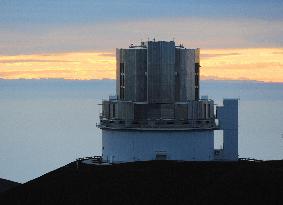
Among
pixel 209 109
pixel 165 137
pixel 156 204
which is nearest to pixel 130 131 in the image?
pixel 165 137

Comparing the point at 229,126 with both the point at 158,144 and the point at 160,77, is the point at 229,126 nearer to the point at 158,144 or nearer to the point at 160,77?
the point at 158,144

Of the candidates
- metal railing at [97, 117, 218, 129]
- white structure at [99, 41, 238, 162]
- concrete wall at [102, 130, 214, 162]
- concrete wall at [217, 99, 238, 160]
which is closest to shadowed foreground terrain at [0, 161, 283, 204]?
concrete wall at [102, 130, 214, 162]

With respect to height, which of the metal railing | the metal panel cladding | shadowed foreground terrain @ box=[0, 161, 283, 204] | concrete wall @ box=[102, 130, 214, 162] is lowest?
shadowed foreground terrain @ box=[0, 161, 283, 204]

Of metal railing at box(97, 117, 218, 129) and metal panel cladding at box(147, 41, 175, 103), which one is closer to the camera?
metal railing at box(97, 117, 218, 129)

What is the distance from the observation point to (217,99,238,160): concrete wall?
148ft

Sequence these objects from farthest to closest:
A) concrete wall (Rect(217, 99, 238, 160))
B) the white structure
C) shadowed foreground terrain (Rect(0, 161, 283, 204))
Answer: concrete wall (Rect(217, 99, 238, 160))
the white structure
shadowed foreground terrain (Rect(0, 161, 283, 204))

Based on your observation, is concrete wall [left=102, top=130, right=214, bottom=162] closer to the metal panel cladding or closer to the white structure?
the white structure

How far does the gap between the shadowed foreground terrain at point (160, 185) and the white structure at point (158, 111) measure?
113 centimetres

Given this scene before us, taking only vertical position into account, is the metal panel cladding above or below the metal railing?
above

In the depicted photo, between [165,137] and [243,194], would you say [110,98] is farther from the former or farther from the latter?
[243,194]

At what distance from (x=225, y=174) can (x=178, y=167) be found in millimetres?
3476

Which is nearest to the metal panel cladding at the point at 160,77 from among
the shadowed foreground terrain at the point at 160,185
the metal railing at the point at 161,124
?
the metal railing at the point at 161,124

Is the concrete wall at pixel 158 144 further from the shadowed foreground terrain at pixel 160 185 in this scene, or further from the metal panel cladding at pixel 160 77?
the metal panel cladding at pixel 160 77

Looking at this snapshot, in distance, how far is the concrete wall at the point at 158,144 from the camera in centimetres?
4269
